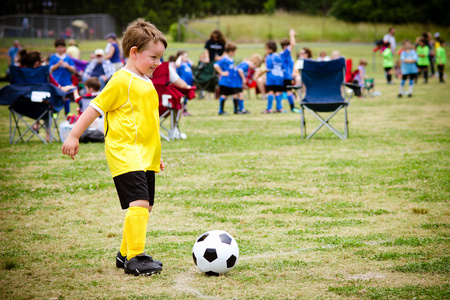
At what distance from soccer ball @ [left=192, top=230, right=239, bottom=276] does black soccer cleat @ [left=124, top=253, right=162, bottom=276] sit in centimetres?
29

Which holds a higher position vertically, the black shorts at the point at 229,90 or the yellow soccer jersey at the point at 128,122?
the yellow soccer jersey at the point at 128,122

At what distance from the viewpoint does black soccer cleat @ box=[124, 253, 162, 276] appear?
3555mm

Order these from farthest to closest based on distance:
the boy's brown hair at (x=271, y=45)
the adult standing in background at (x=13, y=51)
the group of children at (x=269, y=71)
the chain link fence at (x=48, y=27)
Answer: the chain link fence at (x=48, y=27) → the adult standing in background at (x=13, y=51) → the boy's brown hair at (x=271, y=45) → the group of children at (x=269, y=71)

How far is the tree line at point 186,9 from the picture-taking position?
50.7 metres

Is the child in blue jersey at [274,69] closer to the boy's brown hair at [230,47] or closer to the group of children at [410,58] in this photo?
the boy's brown hair at [230,47]

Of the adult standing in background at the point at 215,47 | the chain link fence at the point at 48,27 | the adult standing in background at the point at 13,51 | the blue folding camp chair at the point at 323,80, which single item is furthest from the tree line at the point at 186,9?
the blue folding camp chair at the point at 323,80

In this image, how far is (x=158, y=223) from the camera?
4891 mm

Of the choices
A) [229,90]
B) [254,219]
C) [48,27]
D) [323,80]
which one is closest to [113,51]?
[229,90]

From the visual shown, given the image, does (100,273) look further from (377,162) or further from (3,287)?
(377,162)

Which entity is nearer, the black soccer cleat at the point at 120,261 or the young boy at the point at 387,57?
the black soccer cleat at the point at 120,261

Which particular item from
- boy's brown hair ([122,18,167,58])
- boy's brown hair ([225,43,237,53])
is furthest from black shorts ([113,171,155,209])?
boy's brown hair ([225,43,237,53])

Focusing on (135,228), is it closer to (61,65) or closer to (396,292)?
(396,292)

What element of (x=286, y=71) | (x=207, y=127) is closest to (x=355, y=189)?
(x=207, y=127)

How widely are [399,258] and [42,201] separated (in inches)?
156
